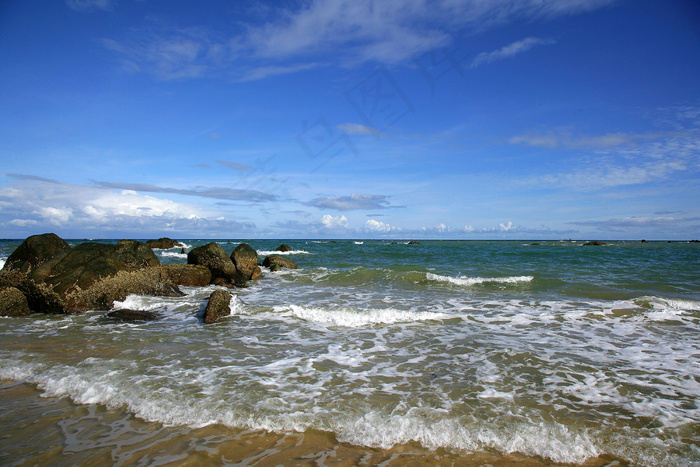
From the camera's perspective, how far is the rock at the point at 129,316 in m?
8.54

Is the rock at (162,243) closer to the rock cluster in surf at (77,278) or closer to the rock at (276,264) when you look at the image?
the rock at (276,264)

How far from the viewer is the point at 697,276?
56.5ft

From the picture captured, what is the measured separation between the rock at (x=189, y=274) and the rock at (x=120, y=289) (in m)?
2.10

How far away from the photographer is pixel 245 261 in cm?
1672

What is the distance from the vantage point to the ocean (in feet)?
11.5

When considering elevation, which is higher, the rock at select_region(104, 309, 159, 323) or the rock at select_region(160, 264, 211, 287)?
the rock at select_region(160, 264, 211, 287)

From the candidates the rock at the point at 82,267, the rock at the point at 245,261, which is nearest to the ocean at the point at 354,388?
the rock at the point at 82,267

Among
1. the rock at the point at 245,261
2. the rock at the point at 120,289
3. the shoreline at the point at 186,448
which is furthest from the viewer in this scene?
the rock at the point at 245,261

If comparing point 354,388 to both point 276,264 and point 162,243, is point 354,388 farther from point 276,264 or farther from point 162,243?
point 162,243

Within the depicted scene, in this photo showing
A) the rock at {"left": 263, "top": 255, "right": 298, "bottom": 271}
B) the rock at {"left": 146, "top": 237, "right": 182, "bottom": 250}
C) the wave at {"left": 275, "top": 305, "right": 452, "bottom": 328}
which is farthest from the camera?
the rock at {"left": 146, "top": 237, "right": 182, "bottom": 250}

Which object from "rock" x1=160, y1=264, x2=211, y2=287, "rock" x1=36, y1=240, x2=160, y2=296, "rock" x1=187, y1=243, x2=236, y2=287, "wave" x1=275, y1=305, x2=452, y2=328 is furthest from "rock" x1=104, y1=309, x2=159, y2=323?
"rock" x1=187, y1=243, x2=236, y2=287

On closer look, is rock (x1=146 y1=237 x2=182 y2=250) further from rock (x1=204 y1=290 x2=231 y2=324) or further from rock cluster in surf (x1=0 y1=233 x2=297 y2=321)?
rock (x1=204 y1=290 x2=231 y2=324)

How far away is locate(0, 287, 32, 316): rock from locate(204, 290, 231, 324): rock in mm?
4659

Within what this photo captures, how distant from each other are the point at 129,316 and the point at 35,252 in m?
5.35
